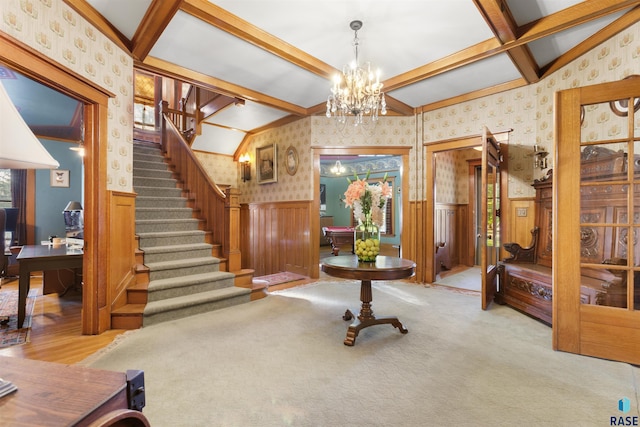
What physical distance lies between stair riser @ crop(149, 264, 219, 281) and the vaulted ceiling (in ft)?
8.07

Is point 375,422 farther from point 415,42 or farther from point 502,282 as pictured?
point 415,42

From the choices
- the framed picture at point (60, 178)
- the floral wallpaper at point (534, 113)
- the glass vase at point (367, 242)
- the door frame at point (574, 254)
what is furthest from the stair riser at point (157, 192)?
the door frame at point (574, 254)

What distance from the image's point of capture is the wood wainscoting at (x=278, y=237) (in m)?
5.43

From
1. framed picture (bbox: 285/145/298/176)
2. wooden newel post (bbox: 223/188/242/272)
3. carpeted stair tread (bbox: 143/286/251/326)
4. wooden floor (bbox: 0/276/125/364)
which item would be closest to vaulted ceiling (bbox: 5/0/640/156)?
framed picture (bbox: 285/145/298/176)

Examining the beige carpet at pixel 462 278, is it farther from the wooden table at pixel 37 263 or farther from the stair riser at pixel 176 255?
the wooden table at pixel 37 263

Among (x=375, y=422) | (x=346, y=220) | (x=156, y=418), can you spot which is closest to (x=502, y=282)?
(x=375, y=422)

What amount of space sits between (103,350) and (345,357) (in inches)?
79.2

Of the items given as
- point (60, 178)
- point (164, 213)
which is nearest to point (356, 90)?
point (164, 213)

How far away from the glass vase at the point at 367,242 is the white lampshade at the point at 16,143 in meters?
2.36

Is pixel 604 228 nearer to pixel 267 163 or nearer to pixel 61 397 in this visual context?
pixel 61 397

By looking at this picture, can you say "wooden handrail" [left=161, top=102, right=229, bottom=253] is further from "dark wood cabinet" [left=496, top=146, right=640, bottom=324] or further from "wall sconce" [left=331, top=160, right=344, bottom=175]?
"wall sconce" [left=331, top=160, right=344, bottom=175]

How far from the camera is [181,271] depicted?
3.76m

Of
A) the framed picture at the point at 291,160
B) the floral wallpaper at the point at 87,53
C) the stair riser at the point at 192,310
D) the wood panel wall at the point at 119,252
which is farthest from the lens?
the framed picture at the point at 291,160

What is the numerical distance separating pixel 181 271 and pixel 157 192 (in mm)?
1749
